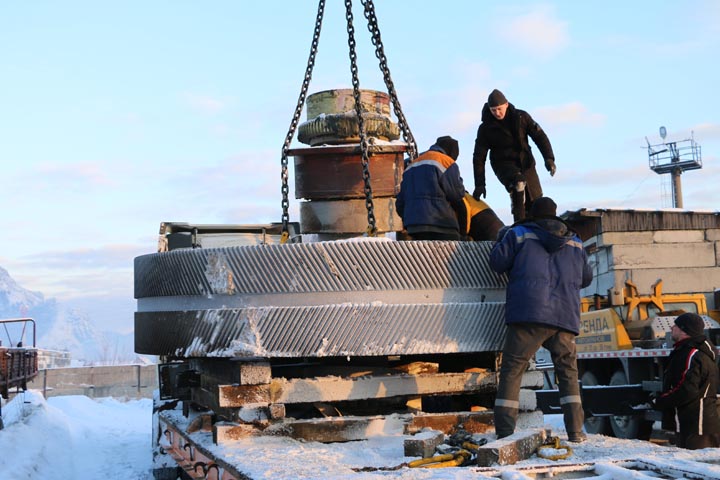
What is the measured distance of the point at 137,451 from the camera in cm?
1208

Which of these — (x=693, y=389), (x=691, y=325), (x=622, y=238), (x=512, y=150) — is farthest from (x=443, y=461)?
(x=622, y=238)

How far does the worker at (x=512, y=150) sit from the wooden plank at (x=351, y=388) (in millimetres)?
1671

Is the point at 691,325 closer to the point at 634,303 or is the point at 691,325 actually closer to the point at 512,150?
the point at 512,150

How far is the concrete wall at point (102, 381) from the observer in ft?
90.3

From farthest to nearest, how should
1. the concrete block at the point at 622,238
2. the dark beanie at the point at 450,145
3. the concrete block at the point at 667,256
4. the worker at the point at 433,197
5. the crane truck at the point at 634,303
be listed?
1. the concrete block at the point at 667,256
2. the concrete block at the point at 622,238
3. the crane truck at the point at 634,303
4. the dark beanie at the point at 450,145
5. the worker at the point at 433,197

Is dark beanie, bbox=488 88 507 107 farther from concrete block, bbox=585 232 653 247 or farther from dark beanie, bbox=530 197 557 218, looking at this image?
concrete block, bbox=585 232 653 247

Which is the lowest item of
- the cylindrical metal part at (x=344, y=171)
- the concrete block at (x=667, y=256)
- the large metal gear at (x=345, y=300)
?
the large metal gear at (x=345, y=300)

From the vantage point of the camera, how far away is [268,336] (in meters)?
4.28

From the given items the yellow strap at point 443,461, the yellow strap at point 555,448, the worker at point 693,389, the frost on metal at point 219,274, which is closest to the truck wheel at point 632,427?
the worker at point 693,389

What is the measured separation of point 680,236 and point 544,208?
19.4m

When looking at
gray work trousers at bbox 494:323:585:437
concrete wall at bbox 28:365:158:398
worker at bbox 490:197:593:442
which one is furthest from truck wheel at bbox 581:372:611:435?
concrete wall at bbox 28:365:158:398

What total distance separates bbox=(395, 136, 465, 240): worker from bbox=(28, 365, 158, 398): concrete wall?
23101mm

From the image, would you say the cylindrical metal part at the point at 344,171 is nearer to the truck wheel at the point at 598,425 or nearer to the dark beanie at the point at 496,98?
the dark beanie at the point at 496,98

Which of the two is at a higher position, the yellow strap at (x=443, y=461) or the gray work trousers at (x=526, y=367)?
the gray work trousers at (x=526, y=367)
